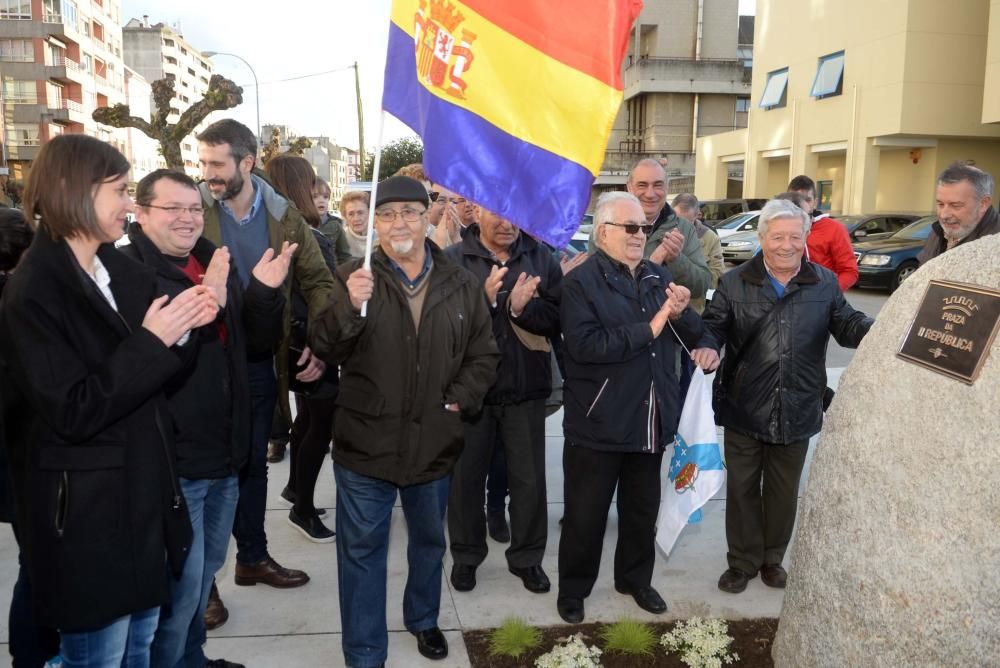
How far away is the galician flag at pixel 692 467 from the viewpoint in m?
4.02

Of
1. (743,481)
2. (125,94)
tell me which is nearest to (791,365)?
(743,481)

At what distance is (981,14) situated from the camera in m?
23.8

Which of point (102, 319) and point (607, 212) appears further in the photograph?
point (607, 212)

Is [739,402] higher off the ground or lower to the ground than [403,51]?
lower

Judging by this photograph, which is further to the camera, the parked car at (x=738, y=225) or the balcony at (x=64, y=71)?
the balcony at (x=64, y=71)

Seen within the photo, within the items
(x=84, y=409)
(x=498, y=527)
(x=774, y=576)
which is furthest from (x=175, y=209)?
(x=774, y=576)

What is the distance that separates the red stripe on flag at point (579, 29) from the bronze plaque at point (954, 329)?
1.45 metres

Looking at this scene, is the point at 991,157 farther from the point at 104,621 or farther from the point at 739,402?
the point at 104,621

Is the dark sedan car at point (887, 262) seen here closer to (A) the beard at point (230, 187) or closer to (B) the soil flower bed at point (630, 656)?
(B) the soil flower bed at point (630, 656)

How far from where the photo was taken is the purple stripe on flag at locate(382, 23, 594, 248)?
326cm

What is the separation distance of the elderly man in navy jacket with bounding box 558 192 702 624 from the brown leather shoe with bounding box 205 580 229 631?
1584mm

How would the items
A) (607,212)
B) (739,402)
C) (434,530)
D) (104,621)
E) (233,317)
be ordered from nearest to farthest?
(104,621) → (233,317) → (434,530) → (607,212) → (739,402)

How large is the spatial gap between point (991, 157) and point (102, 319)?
28722 mm

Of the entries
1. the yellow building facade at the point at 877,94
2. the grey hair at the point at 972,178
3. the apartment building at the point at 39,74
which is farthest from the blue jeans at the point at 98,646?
the apartment building at the point at 39,74
